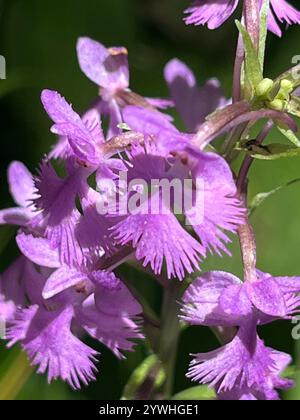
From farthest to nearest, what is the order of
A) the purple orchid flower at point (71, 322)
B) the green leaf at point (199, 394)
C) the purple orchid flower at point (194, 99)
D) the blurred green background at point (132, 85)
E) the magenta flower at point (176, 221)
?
1. the blurred green background at point (132, 85)
2. the purple orchid flower at point (194, 99)
3. the green leaf at point (199, 394)
4. the purple orchid flower at point (71, 322)
5. the magenta flower at point (176, 221)

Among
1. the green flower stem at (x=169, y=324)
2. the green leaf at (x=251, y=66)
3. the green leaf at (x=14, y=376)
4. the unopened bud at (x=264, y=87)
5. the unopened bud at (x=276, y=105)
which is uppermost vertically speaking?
the green leaf at (x=251, y=66)

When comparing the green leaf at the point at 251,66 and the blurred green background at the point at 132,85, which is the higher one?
the green leaf at the point at 251,66

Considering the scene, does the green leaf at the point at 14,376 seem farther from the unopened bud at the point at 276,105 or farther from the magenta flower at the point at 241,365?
the unopened bud at the point at 276,105

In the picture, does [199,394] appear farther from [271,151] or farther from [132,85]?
[132,85]

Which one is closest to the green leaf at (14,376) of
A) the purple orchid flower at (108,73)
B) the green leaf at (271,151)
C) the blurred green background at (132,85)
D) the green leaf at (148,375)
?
the blurred green background at (132,85)

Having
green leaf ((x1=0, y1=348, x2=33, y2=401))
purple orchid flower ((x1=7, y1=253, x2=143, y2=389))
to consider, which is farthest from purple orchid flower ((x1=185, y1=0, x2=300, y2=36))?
green leaf ((x1=0, y1=348, x2=33, y2=401))

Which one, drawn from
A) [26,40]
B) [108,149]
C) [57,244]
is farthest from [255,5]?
[26,40]

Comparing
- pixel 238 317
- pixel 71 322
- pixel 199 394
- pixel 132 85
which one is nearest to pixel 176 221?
pixel 238 317
